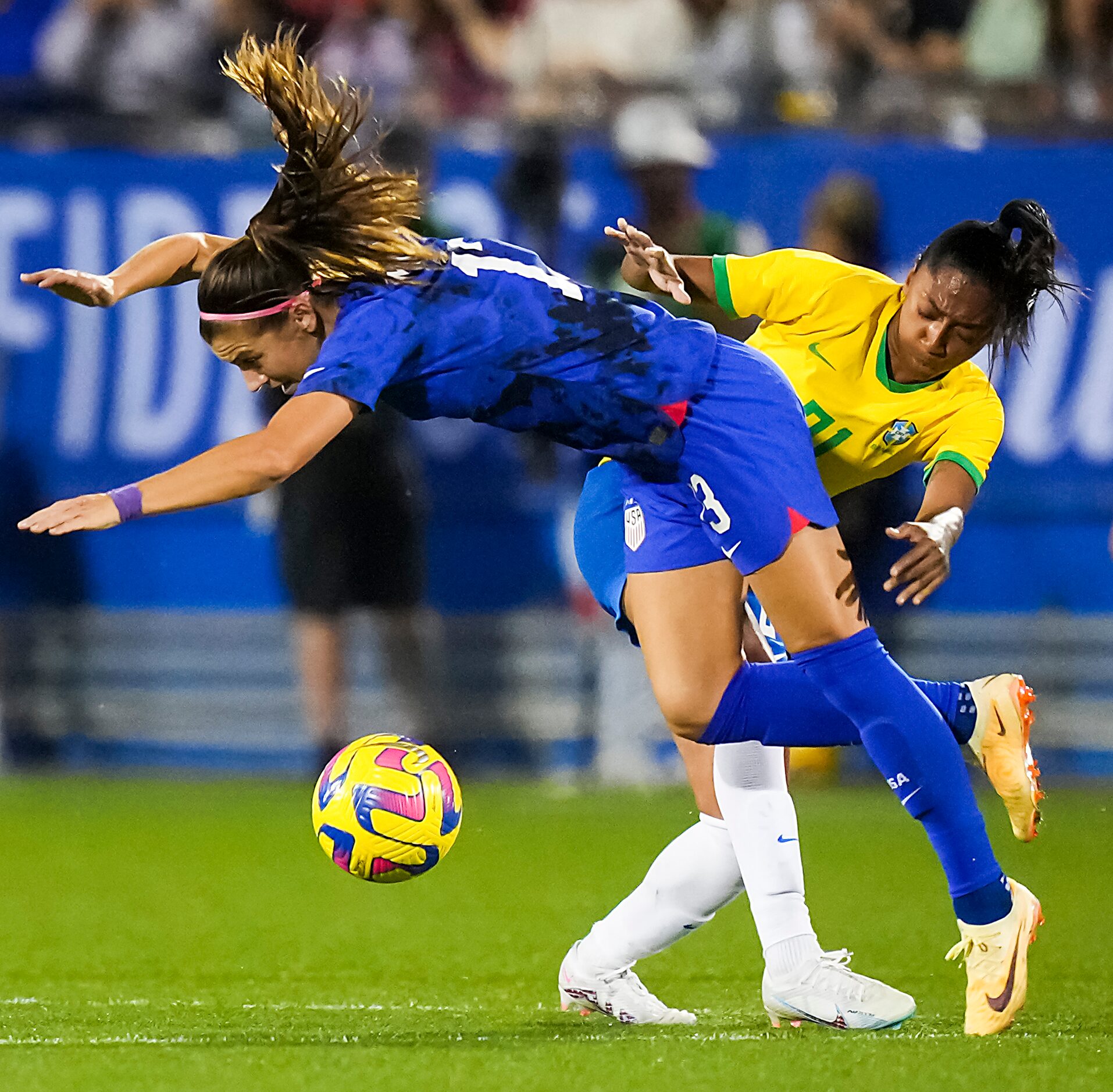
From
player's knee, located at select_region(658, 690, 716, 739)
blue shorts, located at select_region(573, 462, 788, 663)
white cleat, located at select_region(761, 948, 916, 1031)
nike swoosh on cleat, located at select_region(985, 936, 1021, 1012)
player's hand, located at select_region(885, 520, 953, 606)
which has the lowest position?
white cleat, located at select_region(761, 948, 916, 1031)

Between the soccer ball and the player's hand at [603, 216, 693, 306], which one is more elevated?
the player's hand at [603, 216, 693, 306]

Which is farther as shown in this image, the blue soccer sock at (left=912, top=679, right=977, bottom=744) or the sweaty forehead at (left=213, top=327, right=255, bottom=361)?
the blue soccer sock at (left=912, top=679, right=977, bottom=744)

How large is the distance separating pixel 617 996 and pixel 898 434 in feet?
5.46

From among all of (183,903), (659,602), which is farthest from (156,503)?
(183,903)

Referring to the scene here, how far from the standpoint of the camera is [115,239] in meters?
10.9

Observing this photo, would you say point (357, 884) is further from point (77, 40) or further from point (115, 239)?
point (77, 40)

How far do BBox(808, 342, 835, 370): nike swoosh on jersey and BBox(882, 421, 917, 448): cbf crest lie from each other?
228mm

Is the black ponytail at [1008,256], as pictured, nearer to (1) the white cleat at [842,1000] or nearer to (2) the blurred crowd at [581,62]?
(1) the white cleat at [842,1000]

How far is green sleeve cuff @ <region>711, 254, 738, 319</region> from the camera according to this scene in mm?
5480

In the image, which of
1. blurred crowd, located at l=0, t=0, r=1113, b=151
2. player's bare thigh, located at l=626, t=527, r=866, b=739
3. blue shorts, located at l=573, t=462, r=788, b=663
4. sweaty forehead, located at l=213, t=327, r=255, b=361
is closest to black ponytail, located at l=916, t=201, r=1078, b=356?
player's bare thigh, located at l=626, t=527, r=866, b=739

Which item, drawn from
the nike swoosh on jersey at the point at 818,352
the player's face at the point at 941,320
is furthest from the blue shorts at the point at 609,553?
the player's face at the point at 941,320

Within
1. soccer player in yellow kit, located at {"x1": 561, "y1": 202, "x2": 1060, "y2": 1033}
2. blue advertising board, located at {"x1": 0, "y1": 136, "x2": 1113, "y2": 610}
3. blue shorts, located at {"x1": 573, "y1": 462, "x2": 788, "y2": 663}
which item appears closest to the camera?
soccer player in yellow kit, located at {"x1": 561, "y1": 202, "x2": 1060, "y2": 1033}

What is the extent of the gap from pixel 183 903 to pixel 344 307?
3388 mm

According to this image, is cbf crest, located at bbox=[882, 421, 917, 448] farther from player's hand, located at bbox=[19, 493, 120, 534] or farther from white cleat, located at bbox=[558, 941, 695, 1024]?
player's hand, located at bbox=[19, 493, 120, 534]
